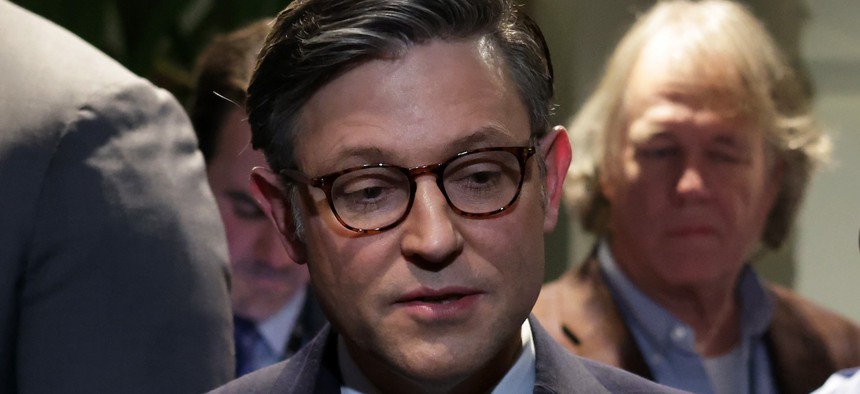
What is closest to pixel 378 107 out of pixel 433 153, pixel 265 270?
pixel 433 153

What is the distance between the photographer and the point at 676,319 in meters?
1.34

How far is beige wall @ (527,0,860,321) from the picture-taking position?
129 cm

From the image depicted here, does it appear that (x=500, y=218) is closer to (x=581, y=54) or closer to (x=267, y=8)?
(x=581, y=54)

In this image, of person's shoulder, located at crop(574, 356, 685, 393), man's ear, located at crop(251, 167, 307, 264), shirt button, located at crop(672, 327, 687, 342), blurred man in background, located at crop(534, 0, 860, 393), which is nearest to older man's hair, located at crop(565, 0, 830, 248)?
blurred man in background, located at crop(534, 0, 860, 393)

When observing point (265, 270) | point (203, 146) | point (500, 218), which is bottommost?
point (265, 270)

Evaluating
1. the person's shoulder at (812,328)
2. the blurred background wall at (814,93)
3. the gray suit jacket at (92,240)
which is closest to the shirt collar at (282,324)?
the blurred background wall at (814,93)

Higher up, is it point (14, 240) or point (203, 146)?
point (14, 240)

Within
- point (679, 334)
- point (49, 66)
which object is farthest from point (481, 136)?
point (679, 334)

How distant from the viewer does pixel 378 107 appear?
88cm

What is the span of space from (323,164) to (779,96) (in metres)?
0.63

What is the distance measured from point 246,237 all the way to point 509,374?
703 mm

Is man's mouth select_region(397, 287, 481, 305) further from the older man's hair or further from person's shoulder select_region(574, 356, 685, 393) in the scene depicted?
the older man's hair

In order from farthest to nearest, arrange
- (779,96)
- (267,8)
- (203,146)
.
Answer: (267,8), (203,146), (779,96)

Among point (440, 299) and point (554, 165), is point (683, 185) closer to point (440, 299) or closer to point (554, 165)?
point (554, 165)
